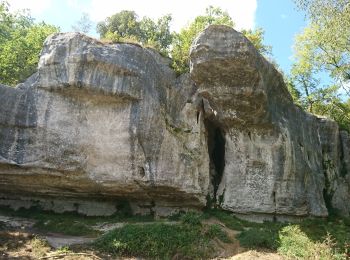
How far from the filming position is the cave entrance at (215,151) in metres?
17.5

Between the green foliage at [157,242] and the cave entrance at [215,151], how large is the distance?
4323mm

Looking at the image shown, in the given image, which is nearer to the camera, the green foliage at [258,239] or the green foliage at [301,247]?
the green foliage at [301,247]

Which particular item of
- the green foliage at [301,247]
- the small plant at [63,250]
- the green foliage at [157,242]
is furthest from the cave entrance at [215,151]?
the small plant at [63,250]

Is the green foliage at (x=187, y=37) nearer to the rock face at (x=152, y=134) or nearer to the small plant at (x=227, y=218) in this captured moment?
the rock face at (x=152, y=134)

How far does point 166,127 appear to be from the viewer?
16.0 m

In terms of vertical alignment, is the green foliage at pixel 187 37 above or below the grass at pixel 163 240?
above

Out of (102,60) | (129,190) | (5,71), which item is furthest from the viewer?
(5,71)

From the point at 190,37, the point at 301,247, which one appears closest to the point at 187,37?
the point at 190,37

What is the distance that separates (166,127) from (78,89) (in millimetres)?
3578

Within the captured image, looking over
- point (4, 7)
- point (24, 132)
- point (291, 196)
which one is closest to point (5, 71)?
point (4, 7)

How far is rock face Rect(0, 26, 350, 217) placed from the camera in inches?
596

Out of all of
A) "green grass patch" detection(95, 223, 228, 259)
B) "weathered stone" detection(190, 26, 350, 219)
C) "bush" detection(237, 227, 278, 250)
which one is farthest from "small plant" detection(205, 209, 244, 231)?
"green grass patch" detection(95, 223, 228, 259)

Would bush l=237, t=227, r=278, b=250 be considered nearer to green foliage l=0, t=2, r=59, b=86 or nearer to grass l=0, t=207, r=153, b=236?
grass l=0, t=207, r=153, b=236

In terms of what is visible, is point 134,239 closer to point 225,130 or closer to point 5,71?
point 225,130
